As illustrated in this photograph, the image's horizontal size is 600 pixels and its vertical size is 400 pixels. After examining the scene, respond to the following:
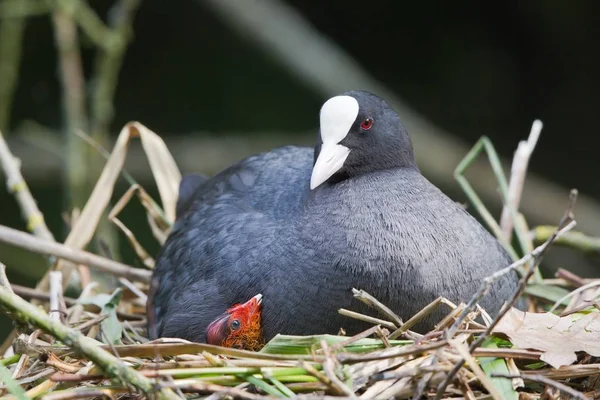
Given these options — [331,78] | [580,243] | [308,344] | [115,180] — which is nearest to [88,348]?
[308,344]

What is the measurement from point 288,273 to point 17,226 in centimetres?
420

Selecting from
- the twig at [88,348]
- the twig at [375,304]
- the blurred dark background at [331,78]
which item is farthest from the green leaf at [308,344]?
the blurred dark background at [331,78]

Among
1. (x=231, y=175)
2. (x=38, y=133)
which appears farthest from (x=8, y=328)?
(x=231, y=175)

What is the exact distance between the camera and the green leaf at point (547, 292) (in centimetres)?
317

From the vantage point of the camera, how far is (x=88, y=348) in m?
2.05

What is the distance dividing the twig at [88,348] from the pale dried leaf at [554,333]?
2.92ft

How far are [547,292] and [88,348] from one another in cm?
175

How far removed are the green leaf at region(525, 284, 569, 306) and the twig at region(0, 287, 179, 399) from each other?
62.7 inches

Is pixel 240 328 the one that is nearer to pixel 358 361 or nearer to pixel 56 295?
pixel 358 361

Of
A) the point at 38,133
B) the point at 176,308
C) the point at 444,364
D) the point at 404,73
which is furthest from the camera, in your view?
the point at 404,73

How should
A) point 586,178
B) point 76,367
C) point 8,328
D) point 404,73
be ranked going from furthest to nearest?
1. point 404,73
2. point 586,178
3. point 8,328
4. point 76,367

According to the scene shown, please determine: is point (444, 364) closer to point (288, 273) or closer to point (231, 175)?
point (288, 273)

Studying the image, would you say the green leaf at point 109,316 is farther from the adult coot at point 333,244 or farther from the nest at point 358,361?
the nest at point 358,361

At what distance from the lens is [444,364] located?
219 centimetres
